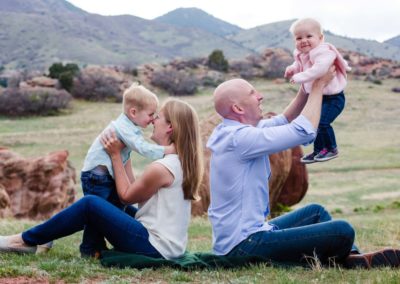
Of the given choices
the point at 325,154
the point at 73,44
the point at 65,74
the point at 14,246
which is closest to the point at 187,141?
the point at 325,154

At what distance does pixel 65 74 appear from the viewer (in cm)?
4944

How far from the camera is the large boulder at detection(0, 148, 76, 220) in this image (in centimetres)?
1507

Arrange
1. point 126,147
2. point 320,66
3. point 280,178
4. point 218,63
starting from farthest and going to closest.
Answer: point 218,63 → point 280,178 → point 126,147 → point 320,66

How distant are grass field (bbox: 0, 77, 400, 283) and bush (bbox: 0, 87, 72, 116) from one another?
114 centimetres

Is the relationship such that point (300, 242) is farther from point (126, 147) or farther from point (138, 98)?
point (138, 98)

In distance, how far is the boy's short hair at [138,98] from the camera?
18.7 ft

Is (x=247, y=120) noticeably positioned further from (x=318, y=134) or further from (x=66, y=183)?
(x=66, y=183)

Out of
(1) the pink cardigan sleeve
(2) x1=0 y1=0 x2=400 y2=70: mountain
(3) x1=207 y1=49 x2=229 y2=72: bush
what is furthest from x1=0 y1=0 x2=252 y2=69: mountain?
(1) the pink cardigan sleeve

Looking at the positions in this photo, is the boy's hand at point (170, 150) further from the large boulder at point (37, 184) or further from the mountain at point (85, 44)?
the mountain at point (85, 44)

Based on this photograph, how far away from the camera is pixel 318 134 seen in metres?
5.51

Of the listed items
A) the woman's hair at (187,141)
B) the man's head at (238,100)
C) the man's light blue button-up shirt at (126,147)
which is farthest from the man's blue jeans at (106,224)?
the man's head at (238,100)

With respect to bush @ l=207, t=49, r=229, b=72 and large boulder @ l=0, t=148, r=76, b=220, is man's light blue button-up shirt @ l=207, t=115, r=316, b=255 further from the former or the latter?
bush @ l=207, t=49, r=229, b=72

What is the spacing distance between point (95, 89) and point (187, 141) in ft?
145

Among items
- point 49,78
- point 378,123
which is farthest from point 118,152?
point 49,78
